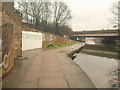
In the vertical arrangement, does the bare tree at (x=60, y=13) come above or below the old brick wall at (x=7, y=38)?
above

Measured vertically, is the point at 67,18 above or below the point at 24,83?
above

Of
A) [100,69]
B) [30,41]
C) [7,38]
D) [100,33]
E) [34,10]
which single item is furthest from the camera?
[100,33]

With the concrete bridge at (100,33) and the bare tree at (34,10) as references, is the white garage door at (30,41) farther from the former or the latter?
the concrete bridge at (100,33)

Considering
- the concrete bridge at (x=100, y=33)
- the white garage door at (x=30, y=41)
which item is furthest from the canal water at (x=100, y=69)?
the concrete bridge at (x=100, y=33)

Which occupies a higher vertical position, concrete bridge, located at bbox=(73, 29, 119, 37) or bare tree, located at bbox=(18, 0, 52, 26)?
bare tree, located at bbox=(18, 0, 52, 26)

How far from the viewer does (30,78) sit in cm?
773

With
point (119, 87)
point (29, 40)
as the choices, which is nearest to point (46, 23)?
point (29, 40)

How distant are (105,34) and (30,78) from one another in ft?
198

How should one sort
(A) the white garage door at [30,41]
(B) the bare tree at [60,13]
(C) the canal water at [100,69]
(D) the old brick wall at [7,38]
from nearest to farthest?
(D) the old brick wall at [7,38] → (C) the canal water at [100,69] → (A) the white garage door at [30,41] → (B) the bare tree at [60,13]

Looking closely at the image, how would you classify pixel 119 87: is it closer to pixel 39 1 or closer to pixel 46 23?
pixel 39 1

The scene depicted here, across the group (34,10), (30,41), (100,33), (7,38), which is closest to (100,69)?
(7,38)

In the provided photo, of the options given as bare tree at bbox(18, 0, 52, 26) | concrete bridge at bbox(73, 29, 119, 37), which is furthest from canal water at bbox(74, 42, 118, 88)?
concrete bridge at bbox(73, 29, 119, 37)

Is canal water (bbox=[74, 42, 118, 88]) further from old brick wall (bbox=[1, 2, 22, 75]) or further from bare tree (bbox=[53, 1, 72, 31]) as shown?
bare tree (bbox=[53, 1, 72, 31])

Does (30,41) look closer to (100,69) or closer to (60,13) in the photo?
(100,69)
